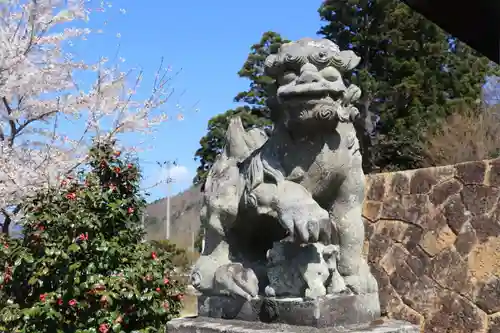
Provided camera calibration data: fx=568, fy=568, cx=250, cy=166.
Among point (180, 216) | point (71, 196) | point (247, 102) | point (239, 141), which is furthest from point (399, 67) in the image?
point (180, 216)

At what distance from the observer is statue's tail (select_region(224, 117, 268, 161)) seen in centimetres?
272

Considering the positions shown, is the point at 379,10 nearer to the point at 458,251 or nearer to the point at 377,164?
the point at 377,164

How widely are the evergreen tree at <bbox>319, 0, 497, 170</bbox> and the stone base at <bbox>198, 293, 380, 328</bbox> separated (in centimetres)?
1219

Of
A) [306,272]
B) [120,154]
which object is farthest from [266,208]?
[120,154]

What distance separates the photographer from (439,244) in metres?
7.79

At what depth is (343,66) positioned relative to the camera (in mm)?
2273

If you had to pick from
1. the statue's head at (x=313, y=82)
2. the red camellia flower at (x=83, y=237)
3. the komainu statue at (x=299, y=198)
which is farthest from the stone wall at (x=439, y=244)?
the statue's head at (x=313, y=82)

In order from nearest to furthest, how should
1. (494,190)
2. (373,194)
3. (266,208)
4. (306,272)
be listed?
(306,272) < (266,208) < (494,190) < (373,194)

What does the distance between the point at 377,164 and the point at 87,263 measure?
35.3 feet

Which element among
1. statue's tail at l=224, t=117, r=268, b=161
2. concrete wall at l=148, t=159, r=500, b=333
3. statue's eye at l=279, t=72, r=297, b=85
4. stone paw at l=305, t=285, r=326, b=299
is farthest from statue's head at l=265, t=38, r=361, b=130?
concrete wall at l=148, t=159, r=500, b=333

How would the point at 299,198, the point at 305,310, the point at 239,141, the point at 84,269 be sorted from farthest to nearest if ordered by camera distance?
the point at 84,269 → the point at 239,141 → the point at 299,198 → the point at 305,310

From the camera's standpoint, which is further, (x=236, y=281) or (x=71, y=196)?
(x=71, y=196)

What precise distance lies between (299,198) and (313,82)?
0.45m

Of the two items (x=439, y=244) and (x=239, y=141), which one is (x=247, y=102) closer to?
(x=439, y=244)
